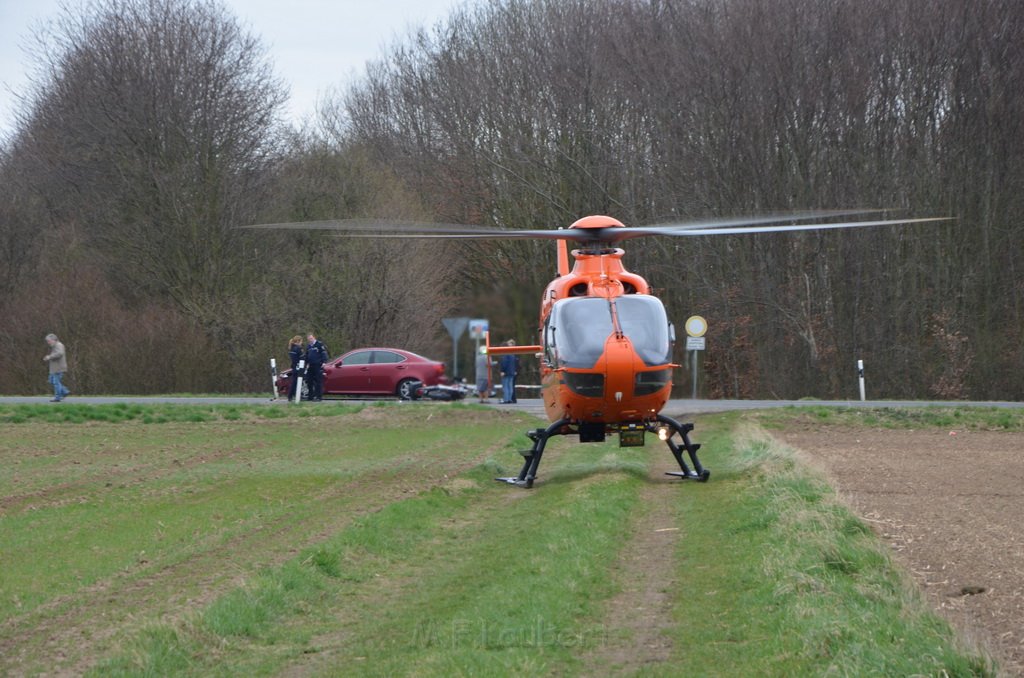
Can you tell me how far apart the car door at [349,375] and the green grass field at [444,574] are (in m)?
17.5

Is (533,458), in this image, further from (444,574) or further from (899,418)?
(899,418)

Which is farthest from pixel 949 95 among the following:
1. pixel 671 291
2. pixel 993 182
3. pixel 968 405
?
pixel 968 405

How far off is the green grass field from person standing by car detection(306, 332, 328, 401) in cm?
1482

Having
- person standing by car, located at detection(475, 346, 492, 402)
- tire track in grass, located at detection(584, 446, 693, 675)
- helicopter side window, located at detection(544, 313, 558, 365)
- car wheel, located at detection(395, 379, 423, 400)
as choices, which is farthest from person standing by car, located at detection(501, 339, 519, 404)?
tire track in grass, located at detection(584, 446, 693, 675)

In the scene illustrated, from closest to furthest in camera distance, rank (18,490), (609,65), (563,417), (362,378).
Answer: (18,490), (563,417), (362,378), (609,65)

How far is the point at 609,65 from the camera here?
4566 cm

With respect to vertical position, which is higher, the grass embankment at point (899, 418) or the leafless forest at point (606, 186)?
the leafless forest at point (606, 186)

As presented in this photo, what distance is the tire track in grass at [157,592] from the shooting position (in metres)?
7.72

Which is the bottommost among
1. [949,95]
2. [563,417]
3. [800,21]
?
[563,417]

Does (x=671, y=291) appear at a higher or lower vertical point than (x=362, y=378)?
higher

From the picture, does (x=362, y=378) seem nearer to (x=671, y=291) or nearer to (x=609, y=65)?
(x=671, y=291)

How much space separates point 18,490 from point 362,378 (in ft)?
69.2

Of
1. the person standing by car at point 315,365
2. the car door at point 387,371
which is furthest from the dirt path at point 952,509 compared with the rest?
the car door at point 387,371

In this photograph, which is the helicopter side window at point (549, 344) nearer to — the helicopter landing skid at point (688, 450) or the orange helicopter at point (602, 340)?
the orange helicopter at point (602, 340)
